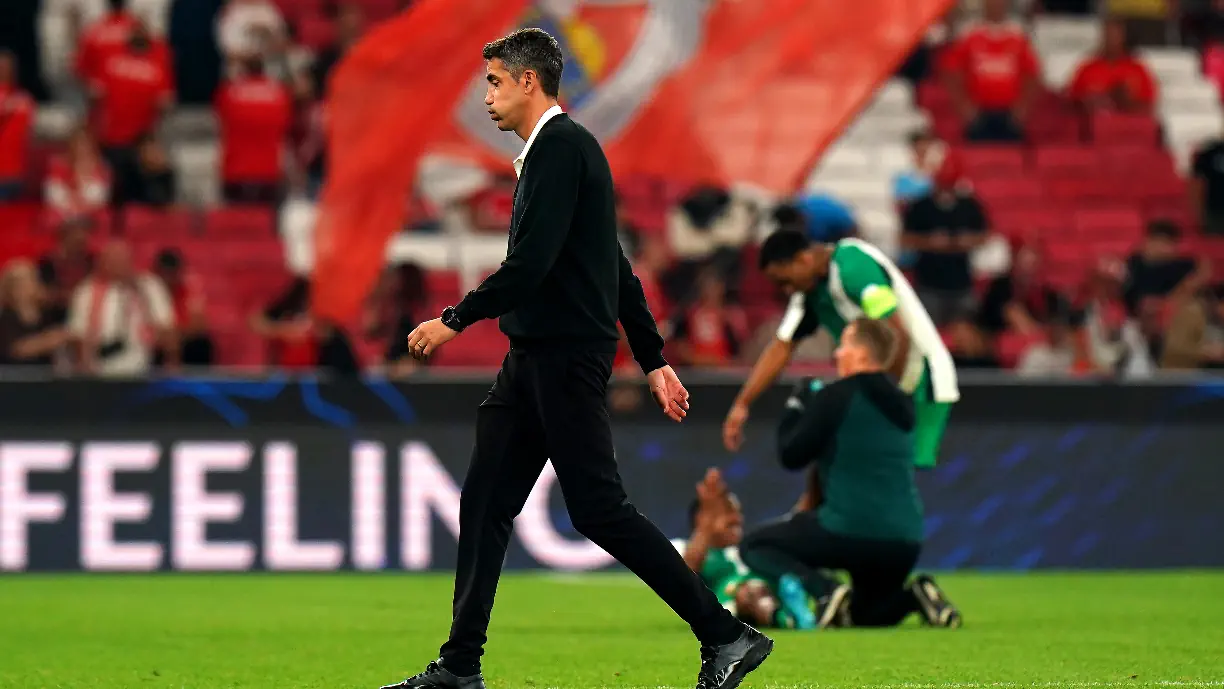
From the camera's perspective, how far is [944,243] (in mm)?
17062

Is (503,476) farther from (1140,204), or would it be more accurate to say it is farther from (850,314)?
(1140,204)

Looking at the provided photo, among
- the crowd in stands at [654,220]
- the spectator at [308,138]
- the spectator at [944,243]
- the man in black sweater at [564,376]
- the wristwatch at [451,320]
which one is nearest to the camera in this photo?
the wristwatch at [451,320]

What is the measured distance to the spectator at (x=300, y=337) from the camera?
46.1 feet

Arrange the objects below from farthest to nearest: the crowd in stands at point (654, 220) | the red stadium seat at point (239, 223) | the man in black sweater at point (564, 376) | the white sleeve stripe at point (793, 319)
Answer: the red stadium seat at point (239, 223) → the crowd in stands at point (654, 220) → the white sleeve stripe at point (793, 319) → the man in black sweater at point (564, 376)

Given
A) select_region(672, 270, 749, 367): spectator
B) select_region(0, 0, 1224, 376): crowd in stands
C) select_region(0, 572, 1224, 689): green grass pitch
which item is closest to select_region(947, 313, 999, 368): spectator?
select_region(0, 0, 1224, 376): crowd in stands

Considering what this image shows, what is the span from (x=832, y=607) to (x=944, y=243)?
313 inches

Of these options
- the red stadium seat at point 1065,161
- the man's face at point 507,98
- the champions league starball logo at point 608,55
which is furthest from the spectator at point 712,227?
the man's face at point 507,98

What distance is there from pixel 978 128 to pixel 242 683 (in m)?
14.3

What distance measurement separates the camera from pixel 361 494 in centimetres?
1339

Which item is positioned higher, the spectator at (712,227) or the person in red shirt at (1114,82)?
the person in red shirt at (1114,82)

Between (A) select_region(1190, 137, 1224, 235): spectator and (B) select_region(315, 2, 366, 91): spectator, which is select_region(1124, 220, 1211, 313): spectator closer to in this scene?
(A) select_region(1190, 137, 1224, 235): spectator

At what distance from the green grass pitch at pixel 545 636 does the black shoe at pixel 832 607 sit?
181mm

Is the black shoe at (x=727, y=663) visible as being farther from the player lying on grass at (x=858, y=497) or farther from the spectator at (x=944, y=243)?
the spectator at (x=944, y=243)

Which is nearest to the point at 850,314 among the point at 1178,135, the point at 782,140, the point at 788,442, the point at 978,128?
the point at 788,442
